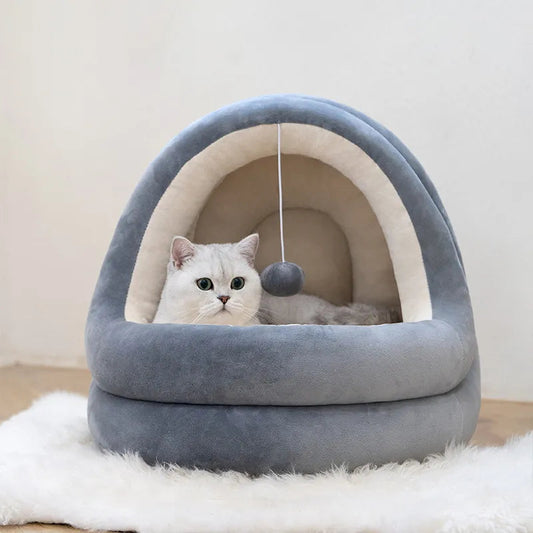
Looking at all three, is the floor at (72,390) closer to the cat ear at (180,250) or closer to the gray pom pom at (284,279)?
the gray pom pom at (284,279)

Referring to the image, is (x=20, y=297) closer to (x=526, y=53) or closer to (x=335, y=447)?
(x=335, y=447)

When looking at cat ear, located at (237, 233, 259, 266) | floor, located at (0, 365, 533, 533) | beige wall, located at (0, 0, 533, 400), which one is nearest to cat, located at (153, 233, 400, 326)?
cat ear, located at (237, 233, 259, 266)

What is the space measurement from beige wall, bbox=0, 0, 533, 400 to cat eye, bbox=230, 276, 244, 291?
99 cm

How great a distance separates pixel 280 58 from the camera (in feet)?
7.97

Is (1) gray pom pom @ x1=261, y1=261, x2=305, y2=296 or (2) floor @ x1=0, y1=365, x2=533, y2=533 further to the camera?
(2) floor @ x1=0, y1=365, x2=533, y2=533

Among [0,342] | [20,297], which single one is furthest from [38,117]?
[0,342]

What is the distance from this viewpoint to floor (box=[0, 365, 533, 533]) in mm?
1865

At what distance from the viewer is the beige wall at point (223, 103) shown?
2.23 m

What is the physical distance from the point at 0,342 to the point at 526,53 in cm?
233

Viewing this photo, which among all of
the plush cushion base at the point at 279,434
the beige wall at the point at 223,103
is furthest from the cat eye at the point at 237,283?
the beige wall at the point at 223,103

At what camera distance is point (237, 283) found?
162cm

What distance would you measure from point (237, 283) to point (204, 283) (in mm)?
86

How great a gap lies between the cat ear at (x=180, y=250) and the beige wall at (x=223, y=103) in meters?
1.04

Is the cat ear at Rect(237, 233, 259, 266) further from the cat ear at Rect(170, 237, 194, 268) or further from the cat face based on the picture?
the cat ear at Rect(170, 237, 194, 268)
